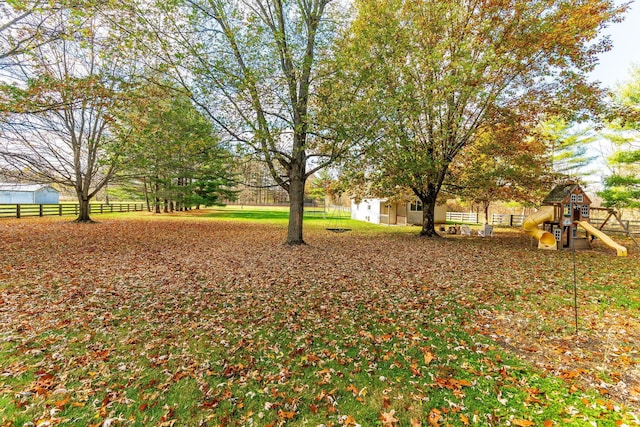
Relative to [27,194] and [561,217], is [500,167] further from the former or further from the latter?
[27,194]

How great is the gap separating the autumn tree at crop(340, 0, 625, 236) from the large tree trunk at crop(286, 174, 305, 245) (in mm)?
3389

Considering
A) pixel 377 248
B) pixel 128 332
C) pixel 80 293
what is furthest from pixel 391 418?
pixel 377 248

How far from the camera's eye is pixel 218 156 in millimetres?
11188

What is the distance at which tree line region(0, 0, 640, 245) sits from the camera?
855 centimetres

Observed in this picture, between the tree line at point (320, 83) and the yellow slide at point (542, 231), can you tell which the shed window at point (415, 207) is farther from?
the yellow slide at point (542, 231)

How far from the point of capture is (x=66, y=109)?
25.9ft

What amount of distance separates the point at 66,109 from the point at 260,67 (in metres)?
5.65

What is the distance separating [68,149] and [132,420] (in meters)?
22.5

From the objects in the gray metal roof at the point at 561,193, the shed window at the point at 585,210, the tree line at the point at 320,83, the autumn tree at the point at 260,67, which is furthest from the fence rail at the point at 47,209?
the shed window at the point at 585,210

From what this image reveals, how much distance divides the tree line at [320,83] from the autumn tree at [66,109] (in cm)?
9

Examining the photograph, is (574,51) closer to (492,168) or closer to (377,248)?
(492,168)

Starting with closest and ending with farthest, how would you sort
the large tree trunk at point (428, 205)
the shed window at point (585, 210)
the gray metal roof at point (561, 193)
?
the gray metal roof at point (561, 193), the shed window at point (585, 210), the large tree trunk at point (428, 205)

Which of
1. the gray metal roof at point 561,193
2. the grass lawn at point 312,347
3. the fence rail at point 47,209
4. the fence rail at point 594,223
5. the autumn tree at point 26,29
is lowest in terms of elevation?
the grass lawn at point 312,347

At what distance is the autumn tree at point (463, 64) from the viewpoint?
34.3 feet
